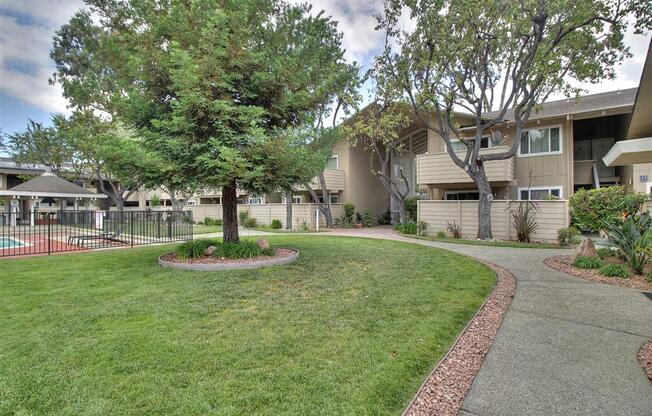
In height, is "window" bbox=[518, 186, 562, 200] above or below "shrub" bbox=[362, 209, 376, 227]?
above

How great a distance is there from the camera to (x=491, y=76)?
1441 cm

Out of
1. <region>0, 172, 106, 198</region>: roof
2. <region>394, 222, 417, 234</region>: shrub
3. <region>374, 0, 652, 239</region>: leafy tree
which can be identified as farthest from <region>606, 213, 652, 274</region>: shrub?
<region>0, 172, 106, 198</region>: roof

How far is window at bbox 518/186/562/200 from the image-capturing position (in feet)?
Result: 52.4

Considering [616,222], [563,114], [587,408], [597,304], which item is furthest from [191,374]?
[563,114]

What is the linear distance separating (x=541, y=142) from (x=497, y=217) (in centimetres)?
561

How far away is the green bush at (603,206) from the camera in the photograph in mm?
8938

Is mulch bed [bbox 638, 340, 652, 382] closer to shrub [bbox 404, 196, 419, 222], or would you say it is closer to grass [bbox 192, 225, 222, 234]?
shrub [bbox 404, 196, 419, 222]

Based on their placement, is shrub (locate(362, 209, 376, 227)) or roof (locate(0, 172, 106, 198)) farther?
shrub (locate(362, 209, 376, 227))

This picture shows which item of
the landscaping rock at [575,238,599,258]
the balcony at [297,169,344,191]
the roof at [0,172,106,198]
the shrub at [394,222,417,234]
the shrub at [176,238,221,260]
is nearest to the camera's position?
the landscaping rock at [575,238,599,258]

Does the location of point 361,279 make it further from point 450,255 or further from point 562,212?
point 562,212

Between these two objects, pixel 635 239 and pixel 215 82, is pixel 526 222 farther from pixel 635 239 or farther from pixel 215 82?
pixel 215 82

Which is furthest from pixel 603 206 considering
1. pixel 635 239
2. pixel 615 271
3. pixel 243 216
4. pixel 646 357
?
pixel 243 216

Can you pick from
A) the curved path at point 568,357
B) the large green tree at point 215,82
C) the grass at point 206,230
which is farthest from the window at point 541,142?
the grass at point 206,230

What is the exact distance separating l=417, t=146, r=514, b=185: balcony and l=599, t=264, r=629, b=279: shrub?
9.41 metres
